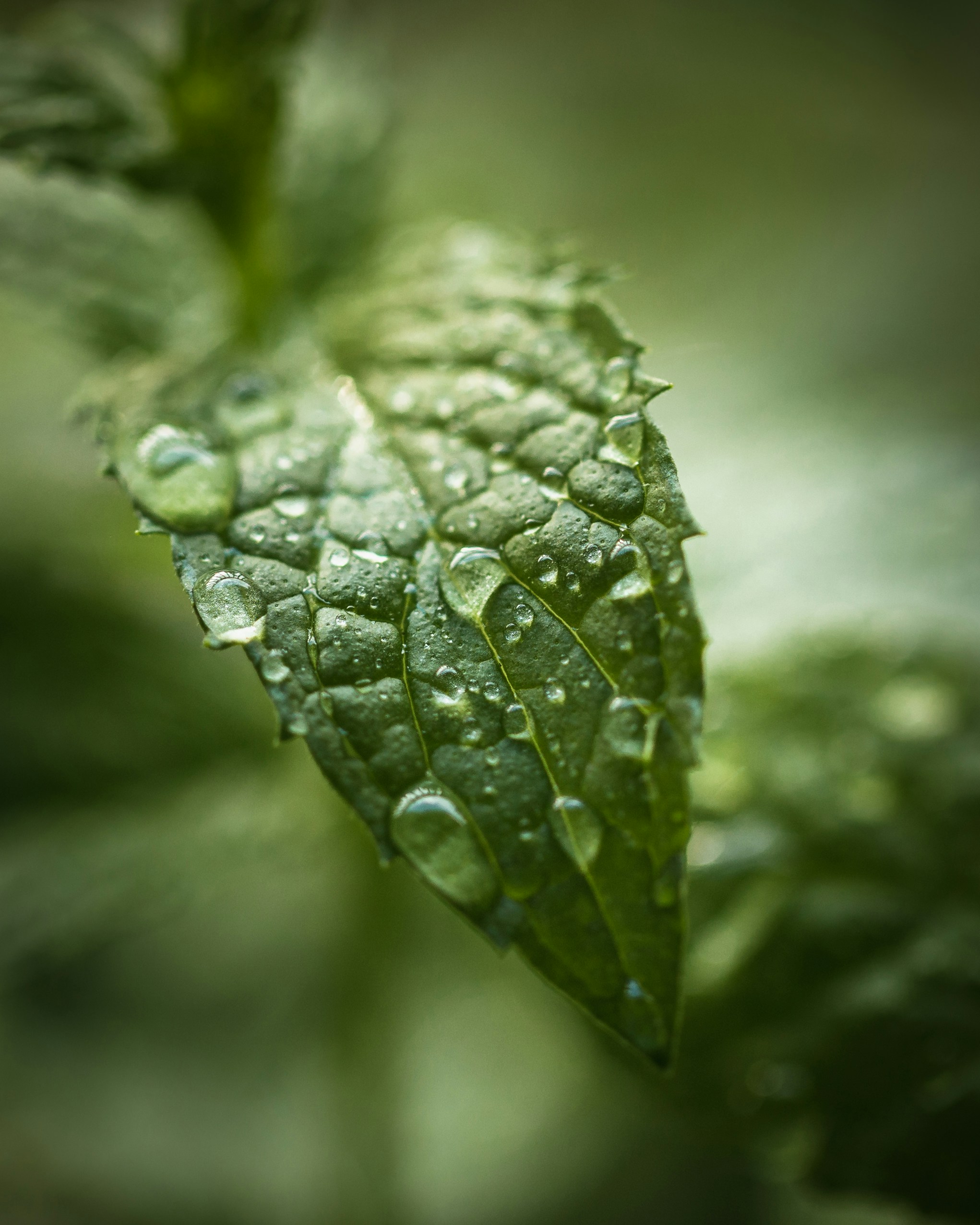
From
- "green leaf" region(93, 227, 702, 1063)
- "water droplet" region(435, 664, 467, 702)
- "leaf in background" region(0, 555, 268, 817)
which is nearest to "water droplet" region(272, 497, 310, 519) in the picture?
"green leaf" region(93, 227, 702, 1063)

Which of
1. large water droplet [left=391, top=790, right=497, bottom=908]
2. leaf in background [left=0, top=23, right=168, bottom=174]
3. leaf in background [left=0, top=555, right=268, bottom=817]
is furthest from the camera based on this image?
leaf in background [left=0, top=555, right=268, bottom=817]

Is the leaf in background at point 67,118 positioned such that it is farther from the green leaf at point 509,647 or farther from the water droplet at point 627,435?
the water droplet at point 627,435

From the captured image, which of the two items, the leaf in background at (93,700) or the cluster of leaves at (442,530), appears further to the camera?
the leaf in background at (93,700)

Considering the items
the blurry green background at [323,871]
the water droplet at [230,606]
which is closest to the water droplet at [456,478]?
the water droplet at [230,606]

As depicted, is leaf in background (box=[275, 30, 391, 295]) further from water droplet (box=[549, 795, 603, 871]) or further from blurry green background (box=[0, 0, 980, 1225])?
water droplet (box=[549, 795, 603, 871])

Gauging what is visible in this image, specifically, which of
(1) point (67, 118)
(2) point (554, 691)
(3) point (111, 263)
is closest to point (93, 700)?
(3) point (111, 263)

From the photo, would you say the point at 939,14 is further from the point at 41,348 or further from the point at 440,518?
the point at 440,518
